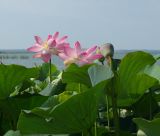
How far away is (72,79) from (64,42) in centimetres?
32

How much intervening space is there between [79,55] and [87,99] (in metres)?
0.23

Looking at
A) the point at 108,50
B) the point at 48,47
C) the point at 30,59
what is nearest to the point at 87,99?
the point at 108,50

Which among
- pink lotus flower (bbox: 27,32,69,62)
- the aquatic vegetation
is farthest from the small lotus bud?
pink lotus flower (bbox: 27,32,69,62)

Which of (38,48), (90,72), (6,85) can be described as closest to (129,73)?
(90,72)

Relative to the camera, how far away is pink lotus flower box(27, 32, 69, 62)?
1.15m

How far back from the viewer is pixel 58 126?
75 cm

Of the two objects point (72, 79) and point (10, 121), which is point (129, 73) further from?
point (10, 121)

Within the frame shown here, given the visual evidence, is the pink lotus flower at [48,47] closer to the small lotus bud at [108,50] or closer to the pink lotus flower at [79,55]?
the pink lotus flower at [79,55]

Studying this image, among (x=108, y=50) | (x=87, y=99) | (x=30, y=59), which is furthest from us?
(x=30, y=59)

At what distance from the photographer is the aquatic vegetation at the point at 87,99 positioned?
28.3 inches

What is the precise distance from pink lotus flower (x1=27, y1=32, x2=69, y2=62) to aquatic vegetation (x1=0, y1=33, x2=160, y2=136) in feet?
0.07

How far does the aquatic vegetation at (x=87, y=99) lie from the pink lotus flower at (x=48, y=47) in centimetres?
2

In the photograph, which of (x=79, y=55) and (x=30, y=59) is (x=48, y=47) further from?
(x=30, y=59)

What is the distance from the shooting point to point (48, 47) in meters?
1.20
